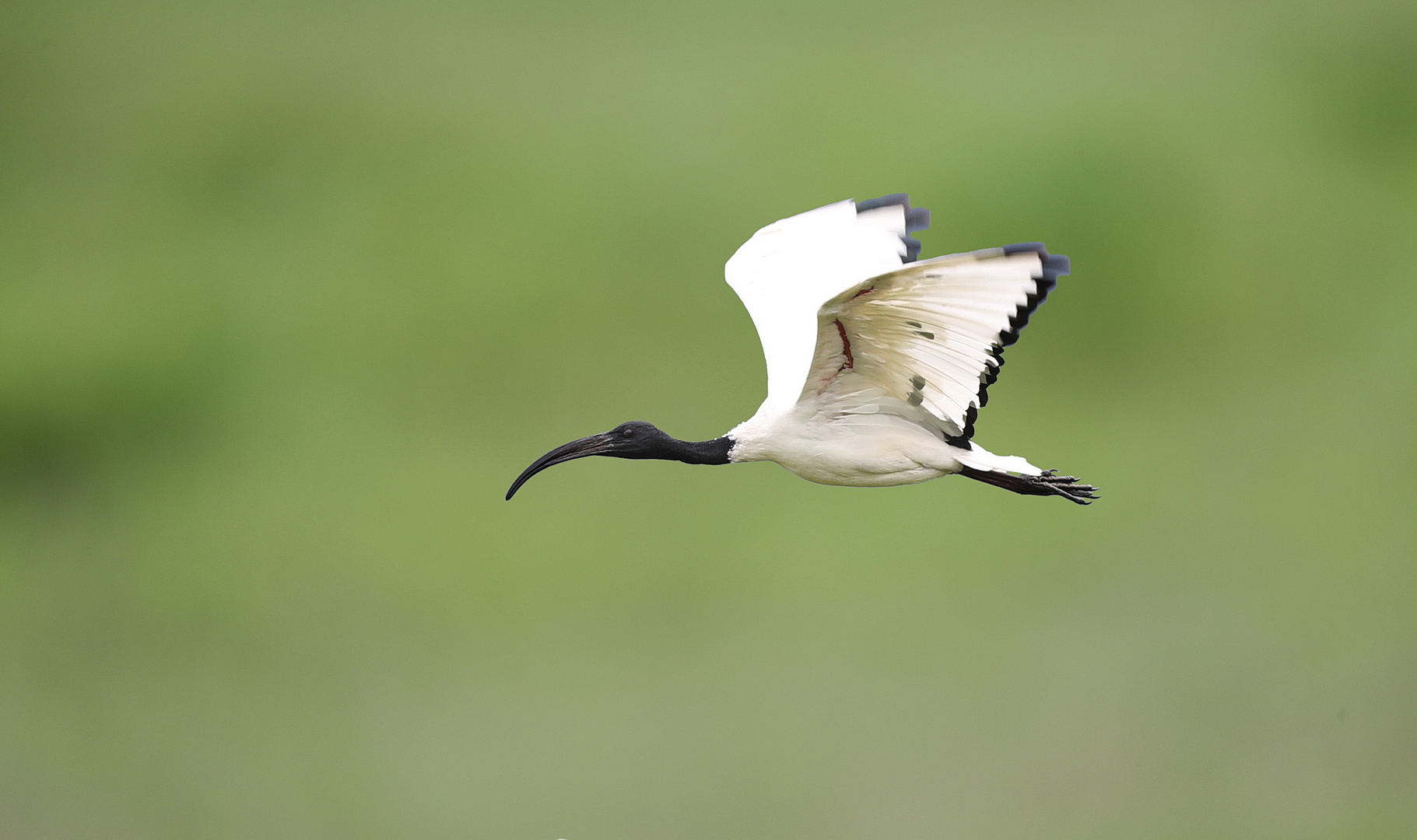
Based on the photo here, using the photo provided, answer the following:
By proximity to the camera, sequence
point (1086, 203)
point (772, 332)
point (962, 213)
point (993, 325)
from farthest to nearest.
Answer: point (1086, 203), point (962, 213), point (772, 332), point (993, 325)

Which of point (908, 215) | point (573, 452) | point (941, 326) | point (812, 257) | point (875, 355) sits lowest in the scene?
point (573, 452)

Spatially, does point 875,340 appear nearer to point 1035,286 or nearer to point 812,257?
point 1035,286

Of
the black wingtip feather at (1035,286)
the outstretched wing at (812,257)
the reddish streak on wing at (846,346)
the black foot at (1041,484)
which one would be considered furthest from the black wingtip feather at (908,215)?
the black wingtip feather at (1035,286)

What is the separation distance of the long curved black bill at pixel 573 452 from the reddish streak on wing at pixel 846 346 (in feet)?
3.56

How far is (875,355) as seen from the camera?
5699 mm

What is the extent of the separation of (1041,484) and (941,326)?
3.49 feet

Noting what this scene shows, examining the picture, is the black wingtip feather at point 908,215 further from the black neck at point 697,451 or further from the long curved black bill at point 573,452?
the long curved black bill at point 573,452

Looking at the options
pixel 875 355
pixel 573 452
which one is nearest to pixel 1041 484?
pixel 875 355

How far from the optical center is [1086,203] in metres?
19.6

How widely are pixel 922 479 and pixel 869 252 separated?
134 cm

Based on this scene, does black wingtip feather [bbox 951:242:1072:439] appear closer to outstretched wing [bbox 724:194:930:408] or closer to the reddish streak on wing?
the reddish streak on wing

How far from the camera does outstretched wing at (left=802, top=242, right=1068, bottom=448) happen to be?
5.10 m

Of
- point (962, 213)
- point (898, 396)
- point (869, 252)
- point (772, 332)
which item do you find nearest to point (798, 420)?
point (898, 396)

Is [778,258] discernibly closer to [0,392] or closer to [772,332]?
[772,332]
